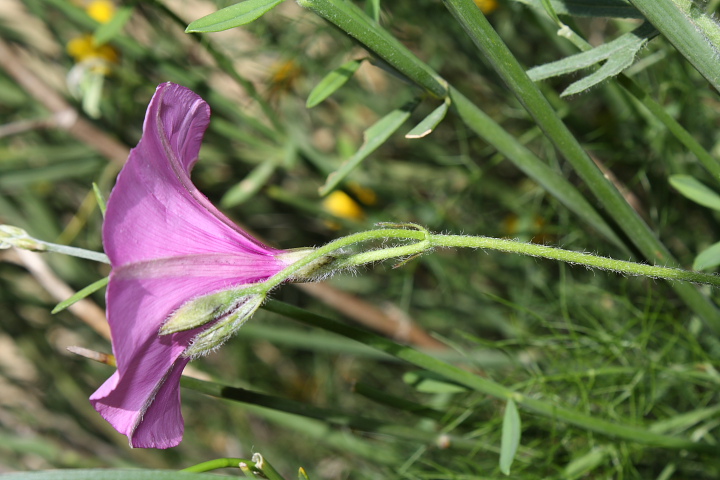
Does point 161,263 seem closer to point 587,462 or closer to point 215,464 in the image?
point 215,464

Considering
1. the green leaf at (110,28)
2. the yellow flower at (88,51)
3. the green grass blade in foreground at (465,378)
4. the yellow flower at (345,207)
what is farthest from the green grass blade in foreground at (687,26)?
the yellow flower at (88,51)

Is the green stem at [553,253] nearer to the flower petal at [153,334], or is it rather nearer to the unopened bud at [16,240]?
the flower petal at [153,334]

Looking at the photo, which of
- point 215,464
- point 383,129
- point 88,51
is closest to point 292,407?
point 215,464

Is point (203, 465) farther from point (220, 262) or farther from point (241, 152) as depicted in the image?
point (241, 152)

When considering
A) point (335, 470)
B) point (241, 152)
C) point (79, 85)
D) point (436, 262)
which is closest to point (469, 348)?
point (436, 262)

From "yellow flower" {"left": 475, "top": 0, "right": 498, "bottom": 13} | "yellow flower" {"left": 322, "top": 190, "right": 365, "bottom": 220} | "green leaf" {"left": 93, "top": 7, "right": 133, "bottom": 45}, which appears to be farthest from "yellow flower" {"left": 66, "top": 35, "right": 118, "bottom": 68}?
"yellow flower" {"left": 475, "top": 0, "right": 498, "bottom": 13}
